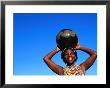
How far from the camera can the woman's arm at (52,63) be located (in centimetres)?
128

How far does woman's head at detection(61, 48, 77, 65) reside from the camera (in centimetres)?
129

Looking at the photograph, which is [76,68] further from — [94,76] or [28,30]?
[28,30]

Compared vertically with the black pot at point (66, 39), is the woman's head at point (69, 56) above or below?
below

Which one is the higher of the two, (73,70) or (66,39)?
(66,39)

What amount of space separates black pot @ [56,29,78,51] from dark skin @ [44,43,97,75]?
0.06 ft

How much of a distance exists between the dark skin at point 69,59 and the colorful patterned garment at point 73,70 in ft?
0.04

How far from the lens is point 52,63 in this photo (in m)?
1.29

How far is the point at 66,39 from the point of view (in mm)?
1291

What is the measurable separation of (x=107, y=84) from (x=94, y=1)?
1.17ft

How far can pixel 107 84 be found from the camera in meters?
1.26

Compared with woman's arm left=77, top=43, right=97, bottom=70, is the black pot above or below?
above

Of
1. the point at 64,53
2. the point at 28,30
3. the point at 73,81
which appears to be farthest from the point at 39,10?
the point at 73,81

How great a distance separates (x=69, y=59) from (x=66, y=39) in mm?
88

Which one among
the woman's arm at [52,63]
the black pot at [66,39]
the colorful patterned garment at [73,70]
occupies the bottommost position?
the colorful patterned garment at [73,70]
